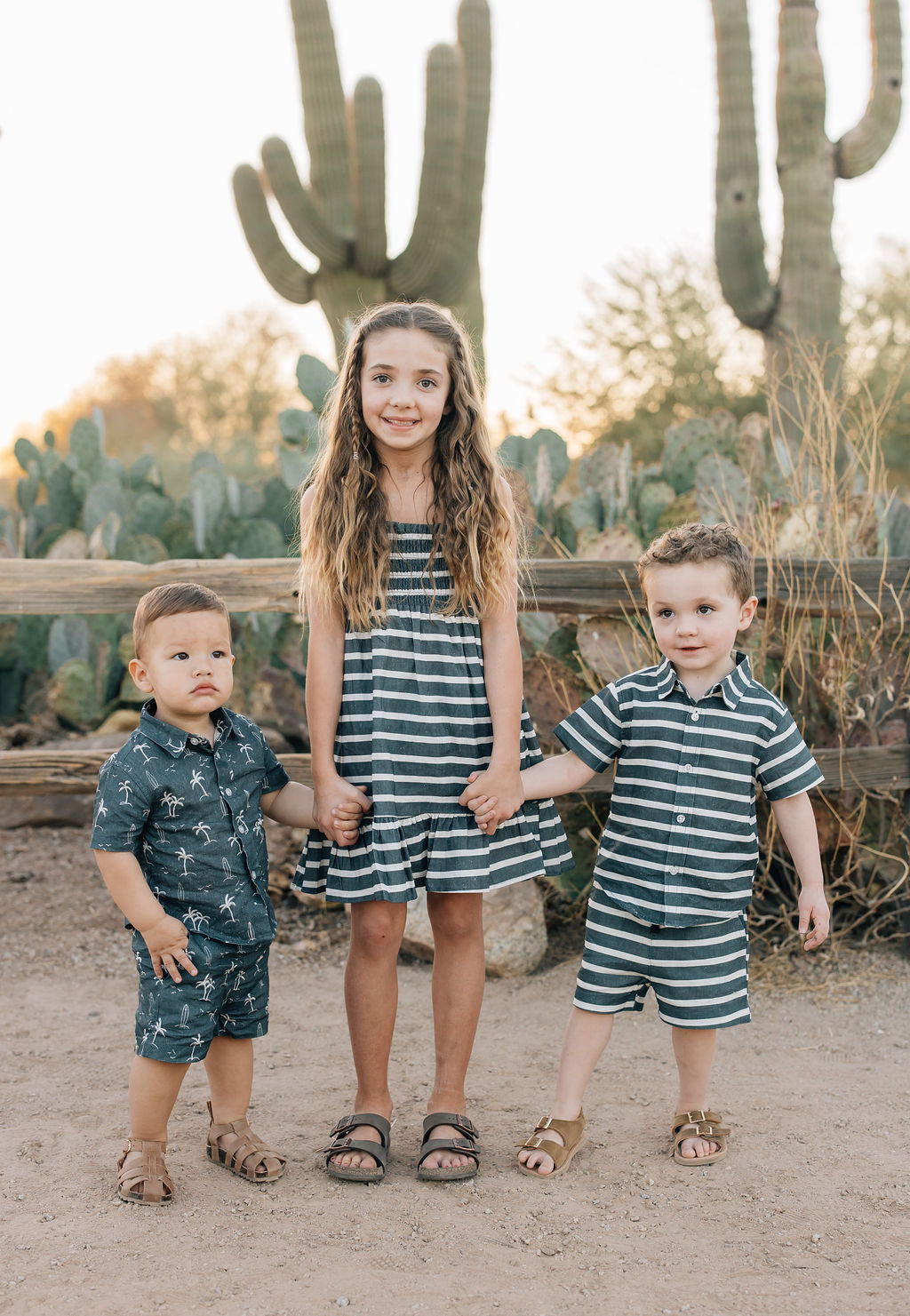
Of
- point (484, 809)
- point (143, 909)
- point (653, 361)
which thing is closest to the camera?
point (143, 909)

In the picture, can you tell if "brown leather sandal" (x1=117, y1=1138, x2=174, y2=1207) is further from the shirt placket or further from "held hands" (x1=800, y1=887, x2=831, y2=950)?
"held hands" (x1=800, y1=887, x2=831, y2=950)

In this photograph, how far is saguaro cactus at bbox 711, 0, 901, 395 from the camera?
8328mm

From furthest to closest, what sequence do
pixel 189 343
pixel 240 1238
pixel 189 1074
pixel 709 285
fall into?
pixel 189 343
pixel 709 285
pixel 189 1074
pixel 240 1238

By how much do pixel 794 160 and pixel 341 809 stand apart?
313 inches

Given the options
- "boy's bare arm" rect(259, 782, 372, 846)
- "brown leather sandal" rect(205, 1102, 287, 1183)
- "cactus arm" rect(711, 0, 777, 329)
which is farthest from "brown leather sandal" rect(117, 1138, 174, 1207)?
"cactus arm" rect(711, 0, 777, 329)

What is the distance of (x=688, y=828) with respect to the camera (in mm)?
2338

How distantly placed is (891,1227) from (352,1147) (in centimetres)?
105

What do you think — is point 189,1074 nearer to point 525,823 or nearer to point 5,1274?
point 5,1274

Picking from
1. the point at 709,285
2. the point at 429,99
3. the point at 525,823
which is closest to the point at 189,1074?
the point at 525,823

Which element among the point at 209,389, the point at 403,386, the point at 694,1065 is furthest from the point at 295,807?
the point at 209,389

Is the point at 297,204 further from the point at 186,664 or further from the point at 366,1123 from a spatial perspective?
the point at 366,1123

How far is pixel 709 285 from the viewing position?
16.4 meters

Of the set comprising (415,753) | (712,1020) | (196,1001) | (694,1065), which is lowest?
(694,1065)

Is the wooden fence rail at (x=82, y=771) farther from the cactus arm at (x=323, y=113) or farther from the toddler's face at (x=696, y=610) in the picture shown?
the cactus arm at (x=323, y=113)
